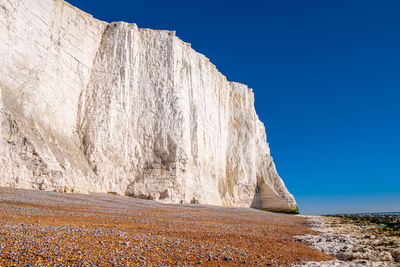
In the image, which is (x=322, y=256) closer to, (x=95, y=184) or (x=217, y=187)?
(x=95, y=184)

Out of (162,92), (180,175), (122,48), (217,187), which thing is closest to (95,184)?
(180,175)

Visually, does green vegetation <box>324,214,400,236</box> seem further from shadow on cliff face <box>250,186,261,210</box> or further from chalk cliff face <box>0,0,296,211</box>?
shadow on cliff face <box>250,186,261,210</box>

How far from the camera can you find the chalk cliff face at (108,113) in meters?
18.3

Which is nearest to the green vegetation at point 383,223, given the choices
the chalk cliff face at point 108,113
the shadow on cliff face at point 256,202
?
the chalk cliff face at point 108,113

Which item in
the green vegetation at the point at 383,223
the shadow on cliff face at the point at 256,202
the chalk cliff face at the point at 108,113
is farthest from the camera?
the shadow on cliff face at the point at 256,202

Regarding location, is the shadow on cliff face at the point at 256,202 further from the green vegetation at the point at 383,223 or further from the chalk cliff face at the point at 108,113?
the green vegetation at the point at 383,223

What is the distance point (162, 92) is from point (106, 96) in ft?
18.8

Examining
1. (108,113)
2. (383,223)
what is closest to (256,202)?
(383,223)

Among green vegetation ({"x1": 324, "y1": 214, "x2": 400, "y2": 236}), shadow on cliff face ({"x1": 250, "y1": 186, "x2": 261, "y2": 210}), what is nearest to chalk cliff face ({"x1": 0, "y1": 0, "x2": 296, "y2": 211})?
shadow on cliff face ({"x1": 250, "y1": 186, "x2": 261, "y2": 210})

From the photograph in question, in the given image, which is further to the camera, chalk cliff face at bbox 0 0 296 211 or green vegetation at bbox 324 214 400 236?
chalk cliff face at bbox 0 0 296 211

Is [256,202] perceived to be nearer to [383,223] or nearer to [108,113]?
[383,223]

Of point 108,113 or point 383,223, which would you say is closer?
point 383,223

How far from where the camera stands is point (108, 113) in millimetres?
25688

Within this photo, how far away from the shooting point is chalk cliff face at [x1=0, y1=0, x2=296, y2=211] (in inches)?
720
